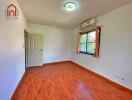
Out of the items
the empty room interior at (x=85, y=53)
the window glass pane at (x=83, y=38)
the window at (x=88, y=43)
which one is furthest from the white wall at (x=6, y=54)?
the window glass pane at (x=83, y=38)

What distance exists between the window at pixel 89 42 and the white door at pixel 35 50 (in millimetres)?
2218

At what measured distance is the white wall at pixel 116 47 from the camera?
8.14 ft

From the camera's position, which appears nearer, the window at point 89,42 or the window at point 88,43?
the window at point 89,42

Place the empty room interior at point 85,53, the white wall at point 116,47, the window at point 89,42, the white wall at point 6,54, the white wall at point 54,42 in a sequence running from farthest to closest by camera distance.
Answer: the white wall at point 54,42, the window at point 89,42, the white wall at point 116,47, the empty room interior at point 85,53, the white wall at point 6,54

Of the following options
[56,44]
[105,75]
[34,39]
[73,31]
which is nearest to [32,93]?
[105,75]

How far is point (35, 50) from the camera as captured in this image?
479 cm

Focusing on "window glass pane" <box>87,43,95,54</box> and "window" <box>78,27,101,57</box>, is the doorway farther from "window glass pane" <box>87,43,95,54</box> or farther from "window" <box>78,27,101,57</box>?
"window glass pane" <box>87,43,95,54</box>

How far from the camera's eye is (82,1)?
235cm

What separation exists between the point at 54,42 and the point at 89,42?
2.30 meters

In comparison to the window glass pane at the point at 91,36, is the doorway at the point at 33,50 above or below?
below

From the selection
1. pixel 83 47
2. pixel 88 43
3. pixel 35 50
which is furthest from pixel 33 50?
pixel 88 43

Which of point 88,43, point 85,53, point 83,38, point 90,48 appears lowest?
point 85,53
